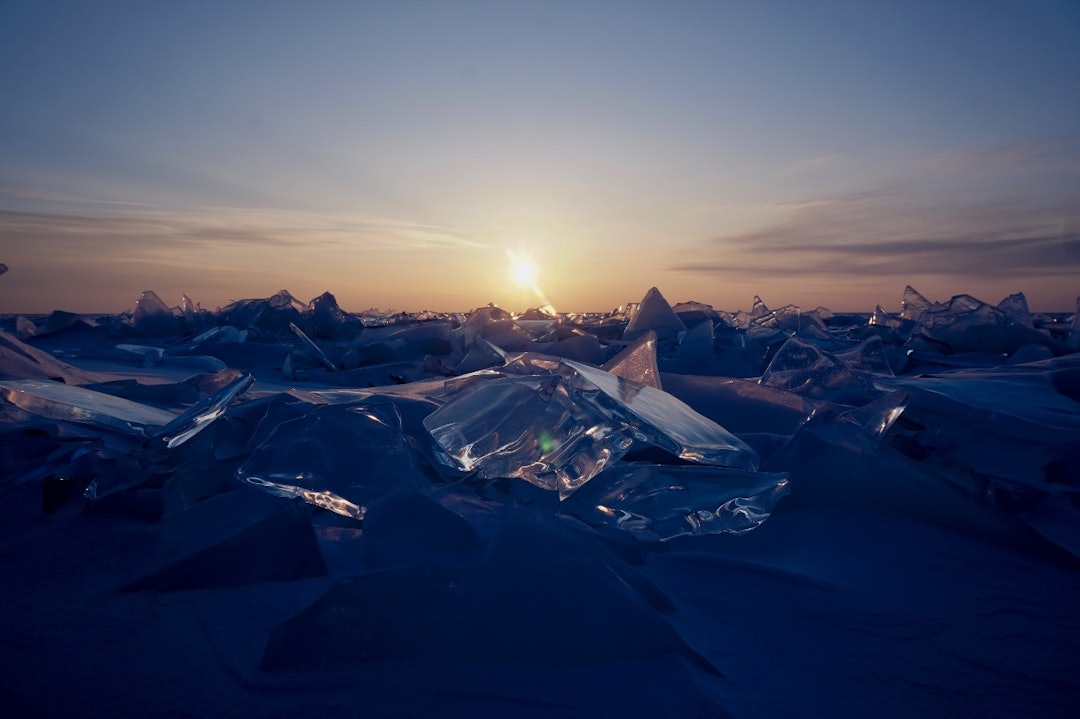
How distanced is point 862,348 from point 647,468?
8.53 ft

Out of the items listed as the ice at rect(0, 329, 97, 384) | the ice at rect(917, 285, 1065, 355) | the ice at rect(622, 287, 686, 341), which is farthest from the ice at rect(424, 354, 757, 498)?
the ice at rect(917, 285, 1065, 355)

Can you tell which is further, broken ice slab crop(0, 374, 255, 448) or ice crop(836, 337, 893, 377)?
ice crop(836, 337, 893, 377)

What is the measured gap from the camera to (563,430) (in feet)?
4.33

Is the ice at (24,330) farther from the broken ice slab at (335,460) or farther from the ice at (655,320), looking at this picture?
the broken ice slab at (335,460)

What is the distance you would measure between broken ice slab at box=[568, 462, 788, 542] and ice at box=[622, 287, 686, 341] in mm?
3866

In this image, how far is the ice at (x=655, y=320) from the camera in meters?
5.28

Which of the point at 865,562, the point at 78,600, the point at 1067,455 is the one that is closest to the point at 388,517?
the point at 78,600

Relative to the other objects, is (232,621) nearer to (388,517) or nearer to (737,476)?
(388,517)

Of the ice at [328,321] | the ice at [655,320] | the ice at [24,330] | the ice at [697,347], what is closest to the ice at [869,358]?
the ice at [697,347]

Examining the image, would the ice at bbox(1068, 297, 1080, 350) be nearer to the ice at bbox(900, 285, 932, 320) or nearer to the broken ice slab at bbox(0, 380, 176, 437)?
the ice at bbox(900, 285, 932, 320)

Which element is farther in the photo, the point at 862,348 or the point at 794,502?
the point at 862,348

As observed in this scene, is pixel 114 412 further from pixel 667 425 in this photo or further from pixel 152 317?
pixel 152 317

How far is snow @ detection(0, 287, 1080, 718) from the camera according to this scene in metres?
0.80

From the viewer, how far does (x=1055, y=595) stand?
110cm
